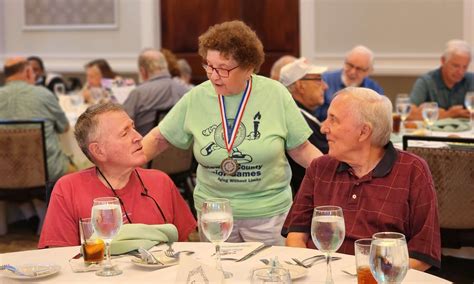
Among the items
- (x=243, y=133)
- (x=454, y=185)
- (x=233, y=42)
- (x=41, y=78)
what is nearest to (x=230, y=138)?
(x=243, y=133)

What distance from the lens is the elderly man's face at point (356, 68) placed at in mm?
6461

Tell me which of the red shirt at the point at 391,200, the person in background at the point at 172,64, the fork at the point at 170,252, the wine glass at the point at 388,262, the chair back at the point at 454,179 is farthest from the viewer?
the person in background at the point at 172,64

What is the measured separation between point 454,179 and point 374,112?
1368mm

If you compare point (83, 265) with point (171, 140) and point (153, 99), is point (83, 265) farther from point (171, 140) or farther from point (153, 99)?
point (153, 99)

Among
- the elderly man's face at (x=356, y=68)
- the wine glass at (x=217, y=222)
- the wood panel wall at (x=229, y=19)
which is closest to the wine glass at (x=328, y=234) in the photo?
the wine glass at (x=217, y=222)

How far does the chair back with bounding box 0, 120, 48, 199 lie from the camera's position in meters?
5.32

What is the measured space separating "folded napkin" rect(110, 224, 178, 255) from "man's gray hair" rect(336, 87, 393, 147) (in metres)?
0.74

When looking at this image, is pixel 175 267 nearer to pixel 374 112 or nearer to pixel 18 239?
pixel 374 112

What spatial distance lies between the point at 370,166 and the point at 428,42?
546cm

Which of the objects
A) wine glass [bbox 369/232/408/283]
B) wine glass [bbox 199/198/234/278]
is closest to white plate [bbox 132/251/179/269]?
wine glass [bbox 199/198/234/278]

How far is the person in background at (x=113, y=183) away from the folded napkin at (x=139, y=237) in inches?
11.9

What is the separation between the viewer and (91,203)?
277 centimetres

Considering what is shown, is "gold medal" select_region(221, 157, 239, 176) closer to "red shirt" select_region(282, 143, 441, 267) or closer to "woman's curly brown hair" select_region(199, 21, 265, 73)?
"woman's curly brown hair" select_region(199, 21, 265, 73)

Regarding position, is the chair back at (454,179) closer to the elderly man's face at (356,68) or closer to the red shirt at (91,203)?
the red shirt at (91,203)
